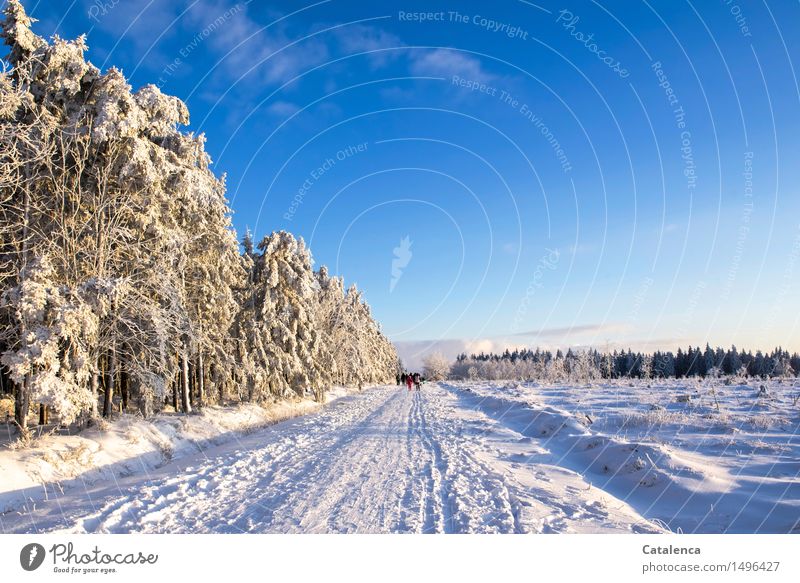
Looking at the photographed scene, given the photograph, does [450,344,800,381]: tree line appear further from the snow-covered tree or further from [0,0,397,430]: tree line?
[0,0,397,430]: tree line

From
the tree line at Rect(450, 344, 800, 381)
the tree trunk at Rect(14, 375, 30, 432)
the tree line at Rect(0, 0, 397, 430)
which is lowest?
the tree line at Rect(450, 344, 800, 381)

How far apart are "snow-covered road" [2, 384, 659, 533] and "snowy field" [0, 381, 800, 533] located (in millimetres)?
30

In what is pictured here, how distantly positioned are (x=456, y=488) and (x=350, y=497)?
189cm

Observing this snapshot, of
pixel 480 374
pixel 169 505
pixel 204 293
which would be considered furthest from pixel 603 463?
pixel 480 374

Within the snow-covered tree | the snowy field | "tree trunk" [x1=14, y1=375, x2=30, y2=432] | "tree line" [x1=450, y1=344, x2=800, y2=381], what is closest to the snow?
the snowy field

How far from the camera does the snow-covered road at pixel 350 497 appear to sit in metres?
5.91

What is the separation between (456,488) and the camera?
295 inches

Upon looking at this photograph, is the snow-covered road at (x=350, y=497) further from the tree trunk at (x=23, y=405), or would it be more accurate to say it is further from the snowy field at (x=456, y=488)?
the tree trunk at (x=23, y=405)

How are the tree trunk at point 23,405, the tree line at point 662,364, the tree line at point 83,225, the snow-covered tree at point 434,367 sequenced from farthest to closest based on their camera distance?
the snow-covered tree at point 434,367
the tree line at point 662,364
the tree trunk at point 23,405
the tree line at point 83,225

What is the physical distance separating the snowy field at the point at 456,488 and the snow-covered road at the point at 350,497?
0.10 feet

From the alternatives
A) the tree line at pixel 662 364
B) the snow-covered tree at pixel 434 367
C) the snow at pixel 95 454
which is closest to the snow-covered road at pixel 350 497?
the snow at pixel 95 454

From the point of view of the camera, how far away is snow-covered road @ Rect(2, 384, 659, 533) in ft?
19.4

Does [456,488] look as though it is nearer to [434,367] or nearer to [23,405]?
[23,405]
